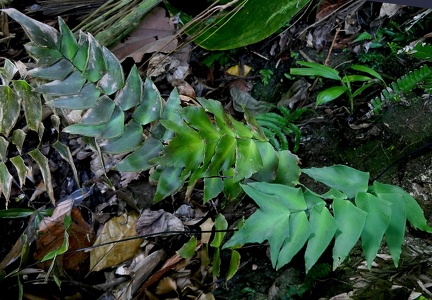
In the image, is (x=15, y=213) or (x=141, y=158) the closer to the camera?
(x=141, y=158)

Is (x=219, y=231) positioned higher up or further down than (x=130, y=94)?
further down

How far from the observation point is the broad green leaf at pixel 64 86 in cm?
120

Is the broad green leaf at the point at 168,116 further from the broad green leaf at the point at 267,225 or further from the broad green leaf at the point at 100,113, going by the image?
the broad green leaf at the point at 267,225

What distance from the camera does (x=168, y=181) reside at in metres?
1.29

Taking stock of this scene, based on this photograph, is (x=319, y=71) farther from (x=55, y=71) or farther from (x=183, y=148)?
(x=55, y=71)

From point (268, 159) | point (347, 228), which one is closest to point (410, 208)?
point (347, 228)

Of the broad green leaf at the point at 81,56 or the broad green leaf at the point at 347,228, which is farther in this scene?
the broad green leaf at the point at 81,56

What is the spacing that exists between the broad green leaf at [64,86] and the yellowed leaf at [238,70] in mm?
998

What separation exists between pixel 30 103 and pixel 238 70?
99cm

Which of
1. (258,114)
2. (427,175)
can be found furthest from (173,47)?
(427,175)

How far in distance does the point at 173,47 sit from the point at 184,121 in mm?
895

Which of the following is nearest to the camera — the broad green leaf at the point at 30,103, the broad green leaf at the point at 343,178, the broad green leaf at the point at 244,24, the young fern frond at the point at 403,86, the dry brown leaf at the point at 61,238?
the broad green leaf at the point at 343,178

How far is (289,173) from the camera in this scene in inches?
50.7

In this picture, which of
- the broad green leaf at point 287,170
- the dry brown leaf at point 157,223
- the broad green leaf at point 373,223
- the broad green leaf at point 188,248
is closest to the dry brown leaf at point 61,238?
the dry brown leaf at point 157,223
